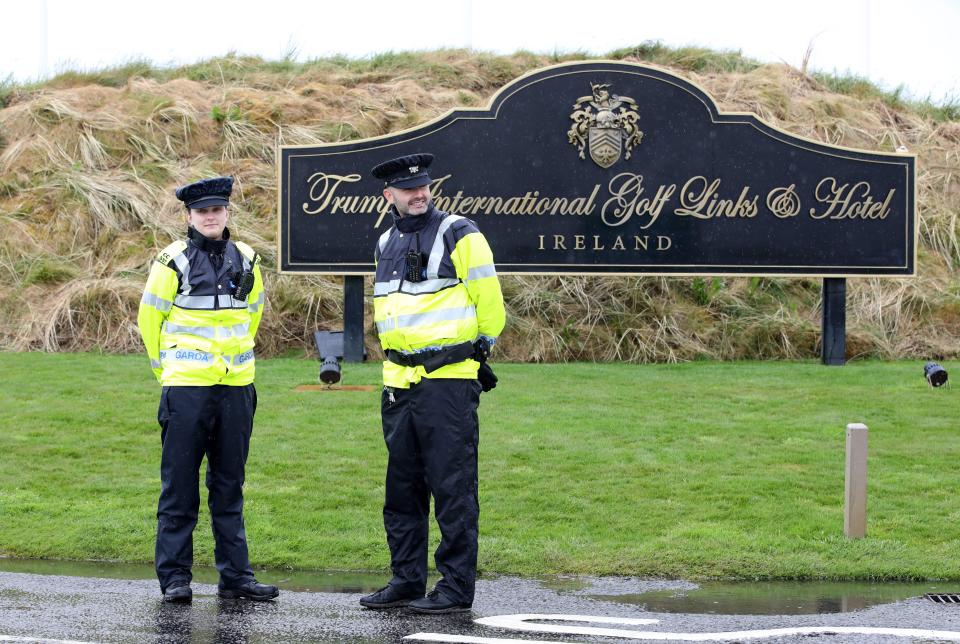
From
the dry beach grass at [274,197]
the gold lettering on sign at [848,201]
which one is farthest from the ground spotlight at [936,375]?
the dry beach grass at [274,197]

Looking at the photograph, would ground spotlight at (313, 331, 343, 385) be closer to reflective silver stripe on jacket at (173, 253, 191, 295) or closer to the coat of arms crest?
the coat of arms crest

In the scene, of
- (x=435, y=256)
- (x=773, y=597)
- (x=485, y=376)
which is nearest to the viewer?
(x=435, y=256)

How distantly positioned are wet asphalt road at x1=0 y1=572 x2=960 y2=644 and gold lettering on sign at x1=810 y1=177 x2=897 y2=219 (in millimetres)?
9413

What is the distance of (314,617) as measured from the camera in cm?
584

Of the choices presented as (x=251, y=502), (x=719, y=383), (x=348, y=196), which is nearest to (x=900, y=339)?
(x=719, y=383)

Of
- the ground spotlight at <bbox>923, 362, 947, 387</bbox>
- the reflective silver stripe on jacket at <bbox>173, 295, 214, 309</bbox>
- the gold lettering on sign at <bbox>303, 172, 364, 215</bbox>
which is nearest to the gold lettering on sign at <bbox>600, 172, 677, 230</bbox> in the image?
the gold lettering on sign at <bbox>303, 172, 364, 215</bbox>

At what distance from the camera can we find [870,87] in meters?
23.0

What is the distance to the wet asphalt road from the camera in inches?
214

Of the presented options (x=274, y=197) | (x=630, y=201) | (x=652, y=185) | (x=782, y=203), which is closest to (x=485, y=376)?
(x=630, y=201)

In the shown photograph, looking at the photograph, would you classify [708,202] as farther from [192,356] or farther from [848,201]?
[192,356]

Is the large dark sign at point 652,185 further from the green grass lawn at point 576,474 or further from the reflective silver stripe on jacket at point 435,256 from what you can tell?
the reflective silver stripe on jacket at point 435,256

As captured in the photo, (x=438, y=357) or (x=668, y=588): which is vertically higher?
(x=438, y=357)

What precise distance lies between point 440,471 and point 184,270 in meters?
1.67

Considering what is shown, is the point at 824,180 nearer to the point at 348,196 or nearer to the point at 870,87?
the point at 348,196
